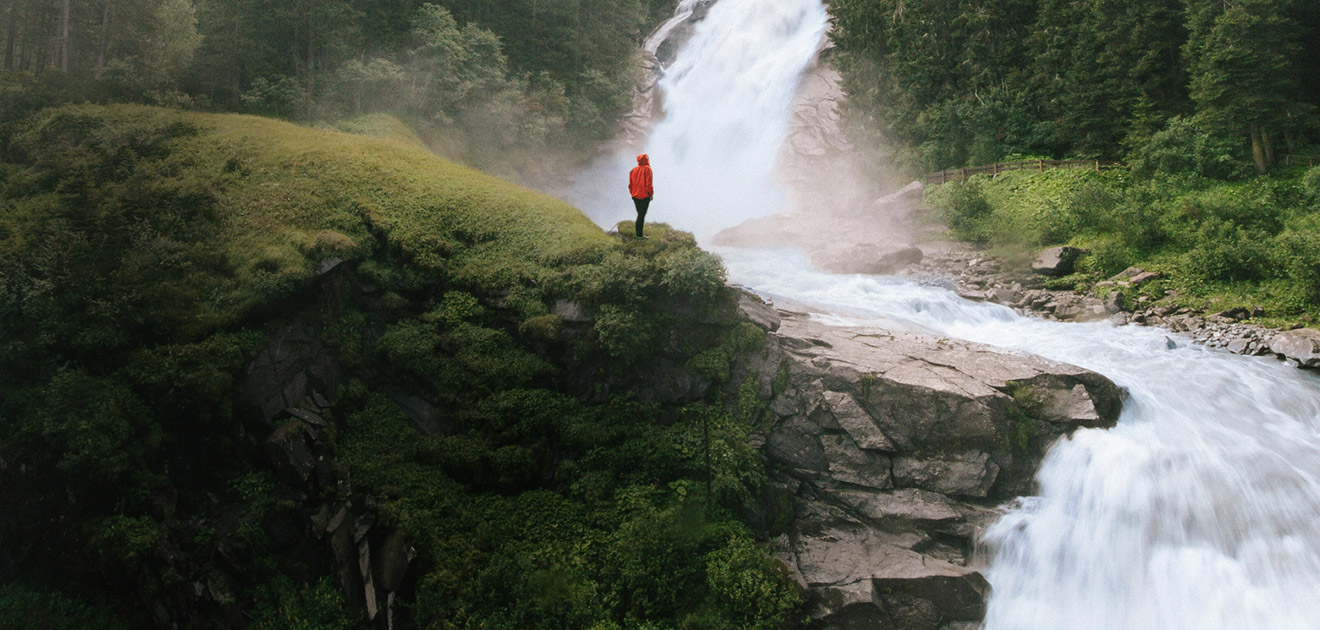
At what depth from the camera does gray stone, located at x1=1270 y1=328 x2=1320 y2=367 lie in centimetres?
1459

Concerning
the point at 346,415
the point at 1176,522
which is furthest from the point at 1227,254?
the point at 346,415

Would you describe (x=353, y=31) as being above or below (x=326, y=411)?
above

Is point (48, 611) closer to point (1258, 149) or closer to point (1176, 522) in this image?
point (1176, 522)

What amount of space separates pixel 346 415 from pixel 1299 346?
1978cm

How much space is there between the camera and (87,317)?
33.9 feet

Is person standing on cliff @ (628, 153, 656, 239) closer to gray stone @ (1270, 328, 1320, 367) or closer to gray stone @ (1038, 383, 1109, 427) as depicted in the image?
gray stone @ (1038, 383, 1109, 427)

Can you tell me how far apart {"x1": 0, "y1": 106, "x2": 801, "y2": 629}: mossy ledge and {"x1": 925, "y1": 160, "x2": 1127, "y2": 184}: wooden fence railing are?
21.4 m

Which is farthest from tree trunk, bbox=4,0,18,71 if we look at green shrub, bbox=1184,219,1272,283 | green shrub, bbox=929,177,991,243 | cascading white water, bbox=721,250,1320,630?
green shrub, bbox=1184,219,1272,283

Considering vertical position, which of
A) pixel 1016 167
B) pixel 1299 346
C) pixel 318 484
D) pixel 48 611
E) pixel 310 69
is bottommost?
pixel 48 611

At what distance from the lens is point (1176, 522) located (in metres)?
10.4

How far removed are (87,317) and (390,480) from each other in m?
5.21

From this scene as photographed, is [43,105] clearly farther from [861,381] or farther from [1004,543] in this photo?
[1004,543]

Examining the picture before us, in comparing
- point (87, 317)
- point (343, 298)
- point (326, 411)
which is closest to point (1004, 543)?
point (326, 411)

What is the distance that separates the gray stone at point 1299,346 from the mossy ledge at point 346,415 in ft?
41.9
